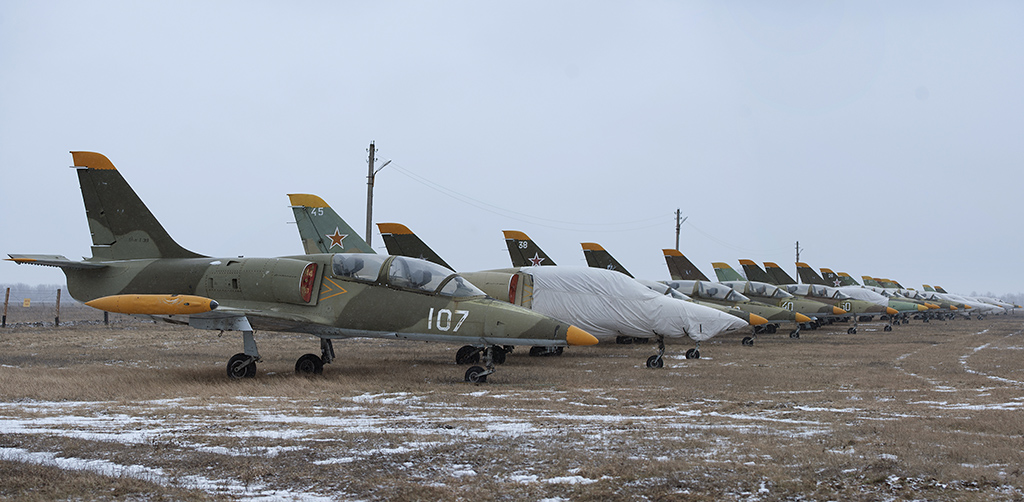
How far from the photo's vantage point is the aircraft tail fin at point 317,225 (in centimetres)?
2230

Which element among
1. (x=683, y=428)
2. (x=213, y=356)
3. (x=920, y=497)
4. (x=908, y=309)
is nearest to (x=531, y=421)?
(x=683, y=428)

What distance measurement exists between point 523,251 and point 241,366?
566 inches

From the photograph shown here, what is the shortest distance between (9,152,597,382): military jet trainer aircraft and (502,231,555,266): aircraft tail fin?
A: 40.1 feet

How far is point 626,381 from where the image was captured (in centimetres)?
1216

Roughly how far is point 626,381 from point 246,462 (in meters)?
7.76

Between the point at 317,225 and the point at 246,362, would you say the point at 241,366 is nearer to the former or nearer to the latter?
the point at 246,362

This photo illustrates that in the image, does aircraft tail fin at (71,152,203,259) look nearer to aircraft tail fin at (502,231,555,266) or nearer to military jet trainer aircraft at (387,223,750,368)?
military jet trainer aircraft at (387,223,750,368)


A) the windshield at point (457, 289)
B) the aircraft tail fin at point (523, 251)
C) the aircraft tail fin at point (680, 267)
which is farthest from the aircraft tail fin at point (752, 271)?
the windshield at point (457, 289)

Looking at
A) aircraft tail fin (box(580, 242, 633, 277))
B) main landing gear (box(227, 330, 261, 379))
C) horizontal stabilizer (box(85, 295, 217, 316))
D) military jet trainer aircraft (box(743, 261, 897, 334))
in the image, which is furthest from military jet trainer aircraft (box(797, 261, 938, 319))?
horizontal stabilizer (box(85, 295, 217, 316))

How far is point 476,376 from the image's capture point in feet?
38.3

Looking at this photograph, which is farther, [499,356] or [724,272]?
[724,272]

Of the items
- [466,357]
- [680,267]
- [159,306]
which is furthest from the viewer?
[680,267]

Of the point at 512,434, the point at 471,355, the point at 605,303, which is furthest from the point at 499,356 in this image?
the point at 512,434

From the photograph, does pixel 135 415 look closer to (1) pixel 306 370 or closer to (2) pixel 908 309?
(1) pixel 306 370
